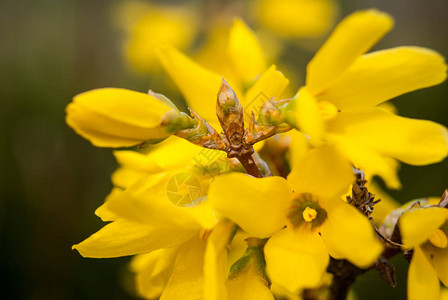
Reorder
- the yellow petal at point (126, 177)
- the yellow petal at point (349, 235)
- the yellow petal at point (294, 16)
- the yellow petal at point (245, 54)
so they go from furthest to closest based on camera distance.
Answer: the yellow petal at point (294, 16)
the yellow petal at point (245, 54)
the yellow petal at point (126, 177)
the yellow petal at point (349, 235)

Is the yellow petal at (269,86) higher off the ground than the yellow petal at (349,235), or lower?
higher

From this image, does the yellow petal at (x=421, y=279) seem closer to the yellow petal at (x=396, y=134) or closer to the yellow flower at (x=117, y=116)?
the yellow petal at (x=396, y=134)

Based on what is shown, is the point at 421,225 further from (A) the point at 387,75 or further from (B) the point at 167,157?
(B) the point at 167,157

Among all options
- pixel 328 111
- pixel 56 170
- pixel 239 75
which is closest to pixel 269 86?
pixel 328 111

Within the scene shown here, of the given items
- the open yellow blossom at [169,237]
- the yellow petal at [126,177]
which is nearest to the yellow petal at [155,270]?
the open yellow blossom at [169,237]

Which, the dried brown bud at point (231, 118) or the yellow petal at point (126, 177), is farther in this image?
the yellow petal at point (126, 177)

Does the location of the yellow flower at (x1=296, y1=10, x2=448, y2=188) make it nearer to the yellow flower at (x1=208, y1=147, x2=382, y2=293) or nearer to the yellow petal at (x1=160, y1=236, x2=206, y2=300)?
the yellow flower at (x1=208, y1=147, x2=382, y2=293)

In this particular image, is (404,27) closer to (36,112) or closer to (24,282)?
(36,112)
